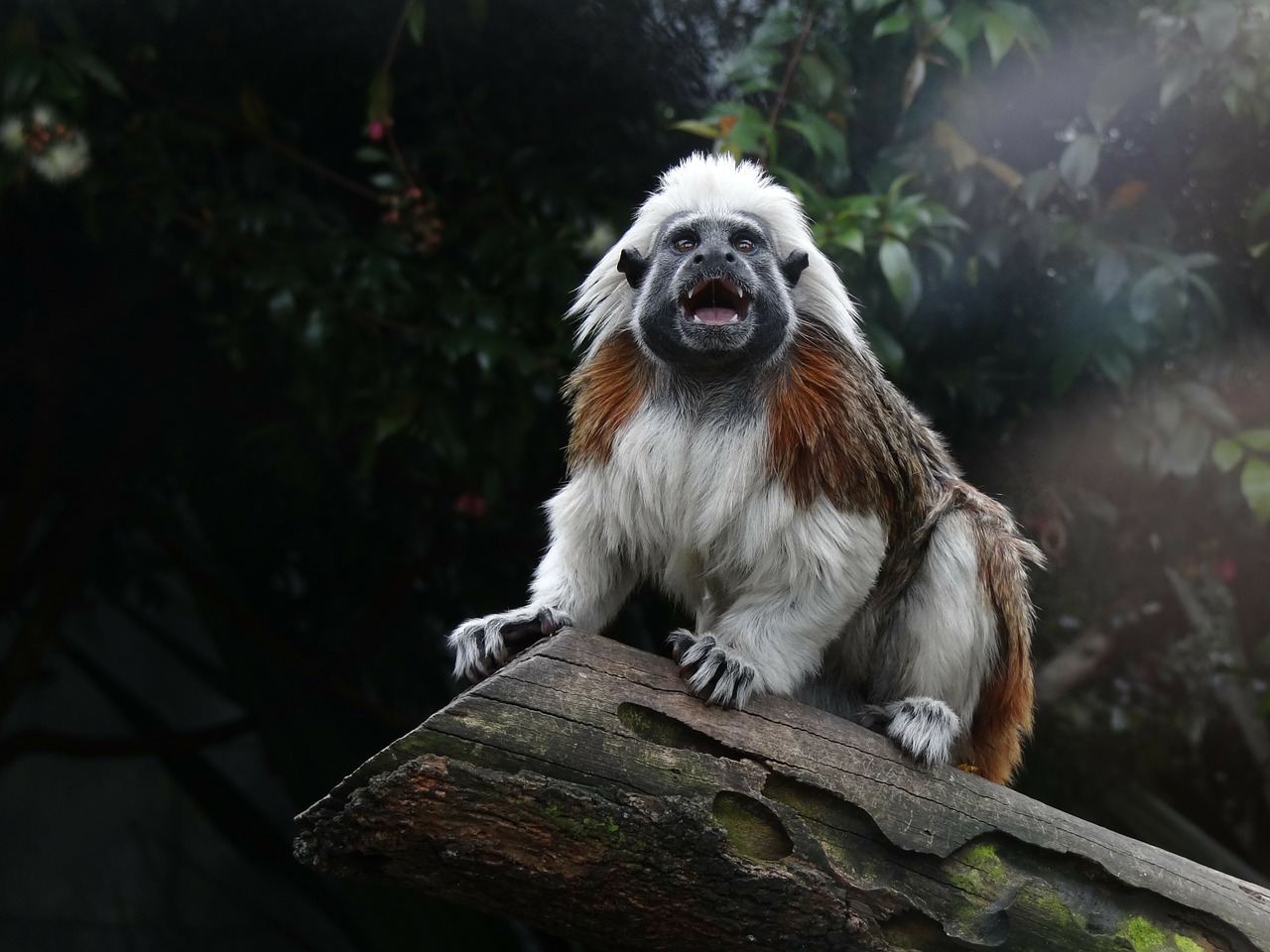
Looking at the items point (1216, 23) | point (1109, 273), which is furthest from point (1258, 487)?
point (1216, 23)

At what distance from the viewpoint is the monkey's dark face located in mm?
2711

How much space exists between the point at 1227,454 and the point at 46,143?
3.70 m

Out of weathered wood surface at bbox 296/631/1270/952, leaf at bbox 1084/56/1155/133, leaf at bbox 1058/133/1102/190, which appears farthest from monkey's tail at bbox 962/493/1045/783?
leaf at bbox 1084/56/1155/133

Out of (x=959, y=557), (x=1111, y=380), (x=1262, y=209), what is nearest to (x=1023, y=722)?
(x=959, y=557)

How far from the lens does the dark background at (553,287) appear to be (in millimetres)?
3781

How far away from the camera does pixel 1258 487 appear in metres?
3.61

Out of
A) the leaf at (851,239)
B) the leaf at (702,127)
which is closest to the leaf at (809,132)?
the leaf at (702,127)

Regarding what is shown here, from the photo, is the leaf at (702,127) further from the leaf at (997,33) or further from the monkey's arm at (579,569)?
the monkey's arm at (579,569)

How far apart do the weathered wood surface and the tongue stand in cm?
79

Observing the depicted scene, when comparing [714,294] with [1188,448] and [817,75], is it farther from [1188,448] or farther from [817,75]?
[1188,448]

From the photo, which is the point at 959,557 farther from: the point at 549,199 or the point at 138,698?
the point at 138,698

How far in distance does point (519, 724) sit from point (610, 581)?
0.91 m

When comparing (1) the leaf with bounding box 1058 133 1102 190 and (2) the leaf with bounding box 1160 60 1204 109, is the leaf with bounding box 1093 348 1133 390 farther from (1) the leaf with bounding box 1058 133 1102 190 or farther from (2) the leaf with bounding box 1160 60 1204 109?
(2) the leaf with bounding box 1160 60 1204 109

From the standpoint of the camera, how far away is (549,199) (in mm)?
4023
